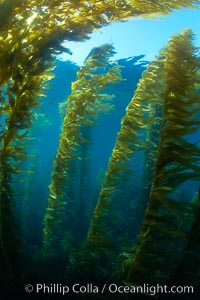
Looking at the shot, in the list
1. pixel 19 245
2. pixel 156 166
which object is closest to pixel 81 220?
pixel 19 245

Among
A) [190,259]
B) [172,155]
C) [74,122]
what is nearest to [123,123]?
[74,122]

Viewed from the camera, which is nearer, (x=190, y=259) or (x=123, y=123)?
(x=190, y=259)

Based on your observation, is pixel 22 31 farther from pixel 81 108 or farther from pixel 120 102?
pixel 120 102

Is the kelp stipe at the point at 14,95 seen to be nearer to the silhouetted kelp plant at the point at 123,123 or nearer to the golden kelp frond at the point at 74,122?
the silhouetted kelp plant at the point at 123,123

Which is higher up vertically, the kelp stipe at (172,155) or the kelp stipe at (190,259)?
the kelp stipe at (172,155)

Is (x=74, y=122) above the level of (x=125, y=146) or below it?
above

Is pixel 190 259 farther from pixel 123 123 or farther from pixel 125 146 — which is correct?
pixel 123 123

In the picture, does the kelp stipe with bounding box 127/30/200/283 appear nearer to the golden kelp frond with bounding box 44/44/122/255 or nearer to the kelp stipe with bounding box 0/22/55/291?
the kelp stipe with bounding box 0/22/55/291

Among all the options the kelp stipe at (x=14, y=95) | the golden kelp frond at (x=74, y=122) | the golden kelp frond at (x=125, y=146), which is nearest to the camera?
the kelp stipe at (x=14, y=95)

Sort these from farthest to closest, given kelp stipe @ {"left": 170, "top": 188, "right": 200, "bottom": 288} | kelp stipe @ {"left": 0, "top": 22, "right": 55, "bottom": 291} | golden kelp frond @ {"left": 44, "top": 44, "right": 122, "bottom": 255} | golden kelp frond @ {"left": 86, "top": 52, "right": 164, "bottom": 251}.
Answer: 1. golden kelp frond @ {"left": 44, "top": 44, "right": 122, "bottom": 255}
2. golden kelp frond @ {"left": 86, "top": 52, "right": 164, "bottom": 251}
3. kelp stipe @ {"left": 170, "top": 188, "right": 200, "bottom": 288}
4. kelp stipe @ {"left": 0, "top": 22, "right": 55, "bottom": 291}

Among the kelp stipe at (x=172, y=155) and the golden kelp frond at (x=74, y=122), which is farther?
the golden kelp frond at (x=74, y=122)

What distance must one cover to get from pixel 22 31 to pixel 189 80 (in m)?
1.74

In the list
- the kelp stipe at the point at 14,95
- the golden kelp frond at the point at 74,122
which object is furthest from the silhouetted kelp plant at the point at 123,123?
the golden kelp frond at the point at 74,122

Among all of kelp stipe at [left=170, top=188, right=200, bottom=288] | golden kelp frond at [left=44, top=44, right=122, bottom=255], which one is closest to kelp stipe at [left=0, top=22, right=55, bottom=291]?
golden kelp frond at [left=44, top=44, right=122, bottom=255]
